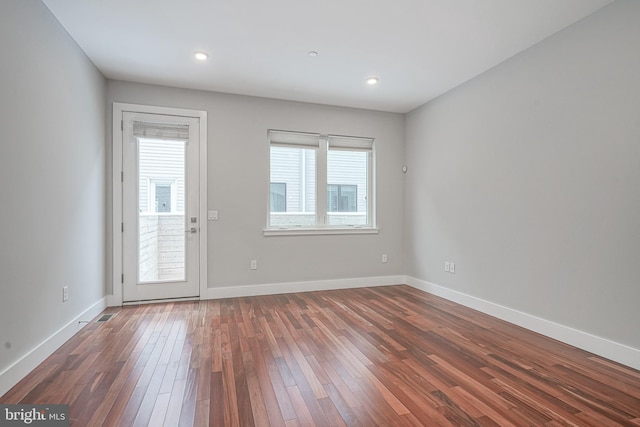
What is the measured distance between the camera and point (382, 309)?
359 centimetres

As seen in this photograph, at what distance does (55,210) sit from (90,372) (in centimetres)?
133

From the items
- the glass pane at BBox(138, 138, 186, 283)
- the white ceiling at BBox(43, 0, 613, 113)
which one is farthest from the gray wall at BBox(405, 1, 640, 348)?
the glass pane at BBox(138, 138, 186, 283)

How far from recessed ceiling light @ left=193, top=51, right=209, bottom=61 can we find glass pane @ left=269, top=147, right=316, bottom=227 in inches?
58.7

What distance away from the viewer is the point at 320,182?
15.0 feet

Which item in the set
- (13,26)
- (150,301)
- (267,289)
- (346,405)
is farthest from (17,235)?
(267,289)

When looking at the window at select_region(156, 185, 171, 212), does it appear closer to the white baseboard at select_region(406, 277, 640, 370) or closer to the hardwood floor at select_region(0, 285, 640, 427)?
the hardwood floor at select_region(0, 285, 640, 427)

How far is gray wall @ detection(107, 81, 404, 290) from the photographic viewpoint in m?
4.04

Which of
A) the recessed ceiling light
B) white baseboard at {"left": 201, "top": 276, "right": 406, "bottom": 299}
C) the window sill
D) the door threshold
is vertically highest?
the recessed ceiling light

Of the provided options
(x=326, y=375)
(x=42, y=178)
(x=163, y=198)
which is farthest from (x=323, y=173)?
(x=42, y=178)

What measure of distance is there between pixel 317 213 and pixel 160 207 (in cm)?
208

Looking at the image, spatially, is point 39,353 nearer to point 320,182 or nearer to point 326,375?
point 326,375

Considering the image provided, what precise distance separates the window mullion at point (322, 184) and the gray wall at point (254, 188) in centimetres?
21

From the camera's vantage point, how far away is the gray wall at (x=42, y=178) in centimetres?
198

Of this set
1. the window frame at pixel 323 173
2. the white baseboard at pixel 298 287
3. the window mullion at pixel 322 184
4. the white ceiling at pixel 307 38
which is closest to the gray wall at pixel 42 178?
the white ceiling at pixel 307 38
